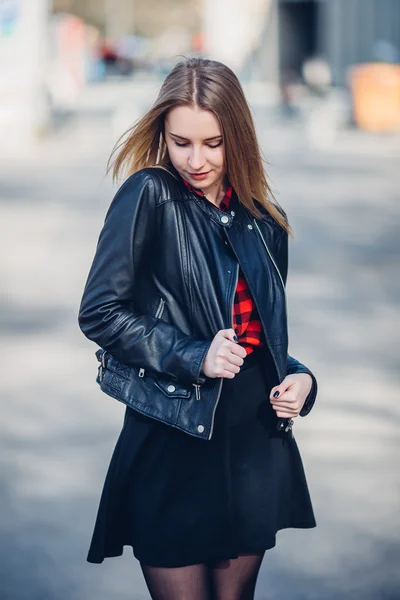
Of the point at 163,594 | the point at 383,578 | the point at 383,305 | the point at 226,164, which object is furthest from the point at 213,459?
the point at 383,305

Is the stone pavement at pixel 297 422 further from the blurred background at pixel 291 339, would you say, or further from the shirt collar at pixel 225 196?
the shirt collar at pixel 225 196

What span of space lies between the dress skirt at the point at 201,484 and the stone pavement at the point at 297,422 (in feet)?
2.00

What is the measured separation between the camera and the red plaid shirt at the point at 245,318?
2.50 meters

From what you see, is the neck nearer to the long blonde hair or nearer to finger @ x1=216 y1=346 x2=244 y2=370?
the long blonde hair

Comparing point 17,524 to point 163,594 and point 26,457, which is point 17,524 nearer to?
point 26,457

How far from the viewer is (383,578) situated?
4.05 m

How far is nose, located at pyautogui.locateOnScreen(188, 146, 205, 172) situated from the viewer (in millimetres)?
2408

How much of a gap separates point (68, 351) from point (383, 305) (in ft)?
8.80

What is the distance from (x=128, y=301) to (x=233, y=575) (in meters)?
0.72

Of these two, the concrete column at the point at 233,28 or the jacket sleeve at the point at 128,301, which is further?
the concrete column at the point at 233,28

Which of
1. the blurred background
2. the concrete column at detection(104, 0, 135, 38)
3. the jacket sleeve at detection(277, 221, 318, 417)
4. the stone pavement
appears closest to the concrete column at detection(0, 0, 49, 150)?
the blurred background

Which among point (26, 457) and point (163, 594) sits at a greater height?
point (163, 594)

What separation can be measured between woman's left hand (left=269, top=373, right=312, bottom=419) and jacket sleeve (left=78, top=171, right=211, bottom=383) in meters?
0.22

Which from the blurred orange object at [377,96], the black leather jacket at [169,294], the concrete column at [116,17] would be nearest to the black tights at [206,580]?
the black leather jacket at [169,294]
